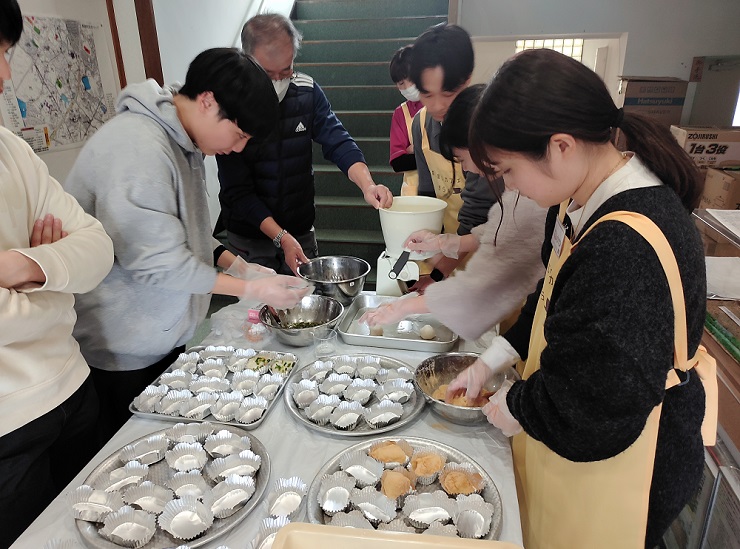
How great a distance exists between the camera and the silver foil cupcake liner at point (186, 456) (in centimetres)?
102

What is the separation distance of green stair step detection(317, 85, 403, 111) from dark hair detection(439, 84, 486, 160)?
313 centimetres

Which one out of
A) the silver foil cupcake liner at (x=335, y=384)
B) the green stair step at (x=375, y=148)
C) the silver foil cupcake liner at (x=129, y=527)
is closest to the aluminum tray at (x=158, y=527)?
the silver foil cupcake liner at (x=129, y=527)

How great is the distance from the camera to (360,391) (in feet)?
4.13

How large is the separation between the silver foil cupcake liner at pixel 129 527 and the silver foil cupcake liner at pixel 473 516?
55 cm

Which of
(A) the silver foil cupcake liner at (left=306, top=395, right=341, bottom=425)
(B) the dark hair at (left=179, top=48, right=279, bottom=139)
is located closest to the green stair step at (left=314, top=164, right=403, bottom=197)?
(B) the dark hair at (left=179, top=48, right=279, bottom=139)

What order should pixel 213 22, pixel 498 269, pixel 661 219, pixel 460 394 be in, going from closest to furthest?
1. pixel 661 219
2. pixel 460 394
3. pixel 498 269
4. pixel 213 22

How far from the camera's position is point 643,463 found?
34.9 inches

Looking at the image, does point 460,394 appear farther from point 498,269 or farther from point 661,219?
point 661,219

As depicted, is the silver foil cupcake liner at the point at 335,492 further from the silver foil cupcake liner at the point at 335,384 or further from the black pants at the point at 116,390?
the black pants at the point at 116,390

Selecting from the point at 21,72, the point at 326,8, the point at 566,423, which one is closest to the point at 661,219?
the point at 566,423

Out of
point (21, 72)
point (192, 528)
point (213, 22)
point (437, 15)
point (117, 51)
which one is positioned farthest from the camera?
point (437, 15)

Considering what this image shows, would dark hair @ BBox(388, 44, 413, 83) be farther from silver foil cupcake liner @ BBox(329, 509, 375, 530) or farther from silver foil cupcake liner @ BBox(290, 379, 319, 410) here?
silver foil cupcake liner @ BBox(329, 509, 375, 530)

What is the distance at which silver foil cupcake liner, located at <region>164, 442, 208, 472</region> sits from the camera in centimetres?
102

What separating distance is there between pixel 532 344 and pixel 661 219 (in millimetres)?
452
